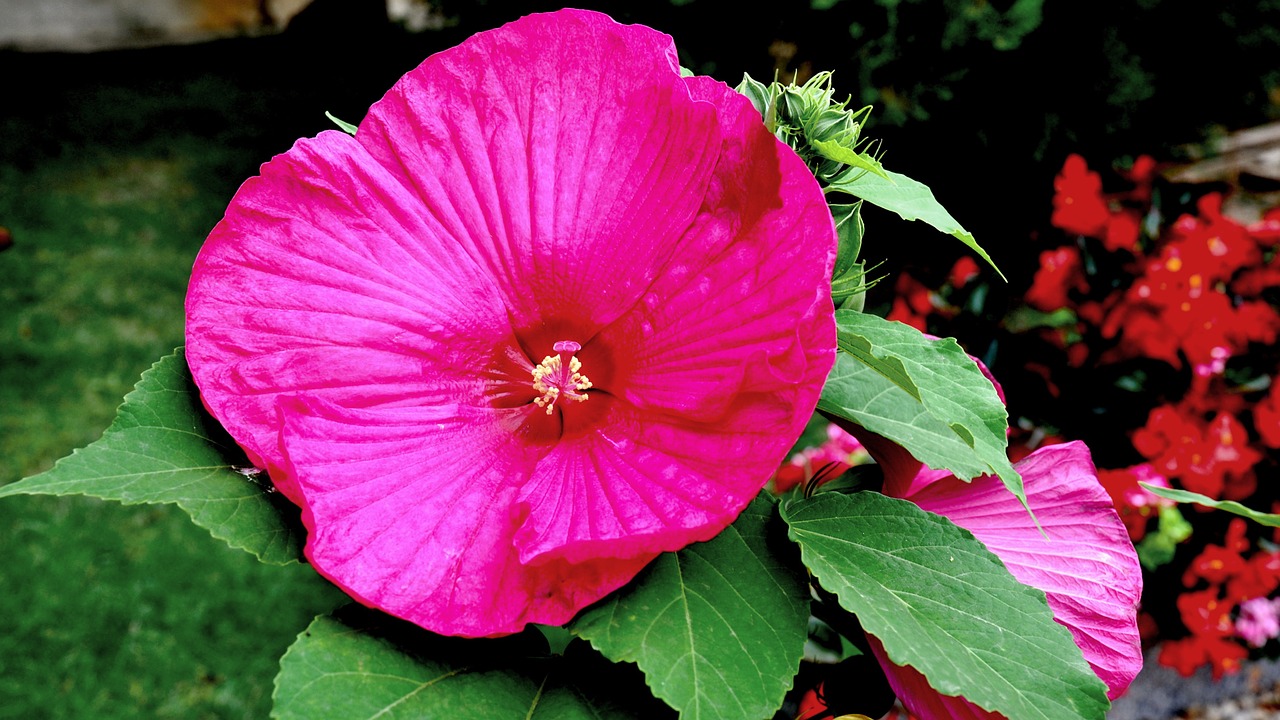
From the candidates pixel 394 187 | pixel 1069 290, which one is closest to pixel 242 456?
pixel 394 187

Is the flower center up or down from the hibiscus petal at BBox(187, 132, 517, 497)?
down

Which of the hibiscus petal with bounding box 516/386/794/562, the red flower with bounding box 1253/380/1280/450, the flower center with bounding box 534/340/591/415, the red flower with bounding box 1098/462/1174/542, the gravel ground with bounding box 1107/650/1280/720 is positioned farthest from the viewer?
the gravel ground with bounding box 1107/650/1280/720

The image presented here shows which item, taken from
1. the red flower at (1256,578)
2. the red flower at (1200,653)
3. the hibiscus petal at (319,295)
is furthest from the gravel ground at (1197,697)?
the hibiscus petal at (319,295)

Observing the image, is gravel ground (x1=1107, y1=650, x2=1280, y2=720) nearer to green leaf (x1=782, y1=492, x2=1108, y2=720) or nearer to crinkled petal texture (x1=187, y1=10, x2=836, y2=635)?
green leaf (x1=782, y1=492, x2=1108, y2=720)

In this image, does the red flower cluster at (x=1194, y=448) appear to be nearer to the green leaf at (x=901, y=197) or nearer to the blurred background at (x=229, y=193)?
the blurred background at (x=229, y=193)

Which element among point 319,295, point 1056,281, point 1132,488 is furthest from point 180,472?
point 1056,281

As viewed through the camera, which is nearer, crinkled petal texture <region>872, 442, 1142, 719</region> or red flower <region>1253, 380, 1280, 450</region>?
crinkled petal texture <region>872, 442, 1142, 719</region>

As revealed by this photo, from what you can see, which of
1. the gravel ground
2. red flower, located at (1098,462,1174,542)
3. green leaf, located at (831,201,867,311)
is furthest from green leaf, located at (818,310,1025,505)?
the gravel ground
